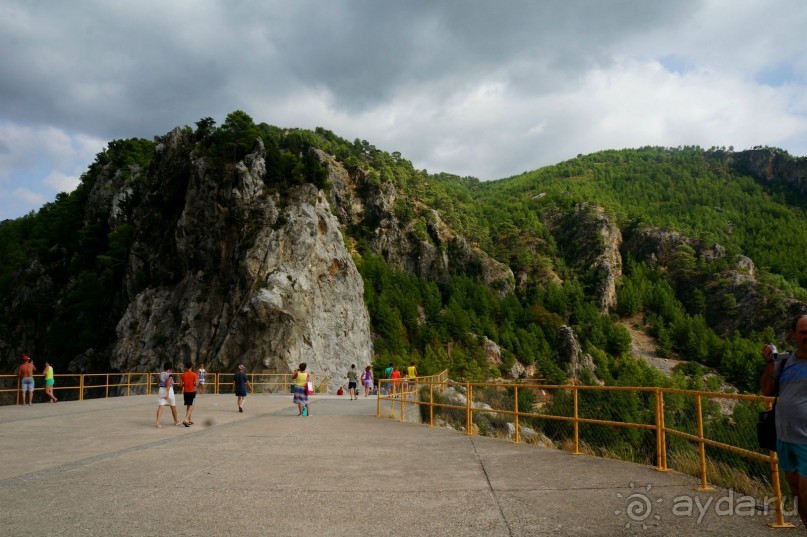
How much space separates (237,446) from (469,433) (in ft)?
17.5

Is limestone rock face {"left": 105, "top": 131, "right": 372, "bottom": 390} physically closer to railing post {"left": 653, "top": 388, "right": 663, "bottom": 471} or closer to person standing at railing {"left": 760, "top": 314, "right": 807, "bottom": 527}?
railing post {"left": 653, "top": 388, "right": 663, "bottom": 471}

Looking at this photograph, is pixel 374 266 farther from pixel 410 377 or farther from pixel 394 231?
pixel 410 377

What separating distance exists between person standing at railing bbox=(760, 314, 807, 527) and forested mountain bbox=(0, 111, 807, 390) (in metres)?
39.1

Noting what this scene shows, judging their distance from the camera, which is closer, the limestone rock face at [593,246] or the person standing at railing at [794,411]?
the person standing at railing at [794,411]

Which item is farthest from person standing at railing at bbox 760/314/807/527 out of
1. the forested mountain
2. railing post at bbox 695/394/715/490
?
the forested mountain

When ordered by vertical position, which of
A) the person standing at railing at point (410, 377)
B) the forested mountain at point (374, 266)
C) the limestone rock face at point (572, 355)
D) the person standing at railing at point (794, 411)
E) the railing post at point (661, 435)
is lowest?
the limestone rock face at point (572, 355)

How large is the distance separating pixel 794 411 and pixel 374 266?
283 feet

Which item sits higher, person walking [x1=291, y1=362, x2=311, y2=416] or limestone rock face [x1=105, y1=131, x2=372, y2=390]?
limestone rock face [x1=105, y1=131, x2=372, y2=390]

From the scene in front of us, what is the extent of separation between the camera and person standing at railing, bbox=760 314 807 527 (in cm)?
404

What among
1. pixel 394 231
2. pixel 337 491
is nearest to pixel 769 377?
pixel 337 491

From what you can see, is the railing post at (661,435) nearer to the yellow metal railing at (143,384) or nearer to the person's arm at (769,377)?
the person's arm at (769,377)

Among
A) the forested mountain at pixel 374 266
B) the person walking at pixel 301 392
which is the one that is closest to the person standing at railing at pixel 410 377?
the person walking at pixel 301 392

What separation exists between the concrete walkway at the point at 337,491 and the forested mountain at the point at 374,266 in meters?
31.9

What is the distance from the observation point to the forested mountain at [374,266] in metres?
48.8
